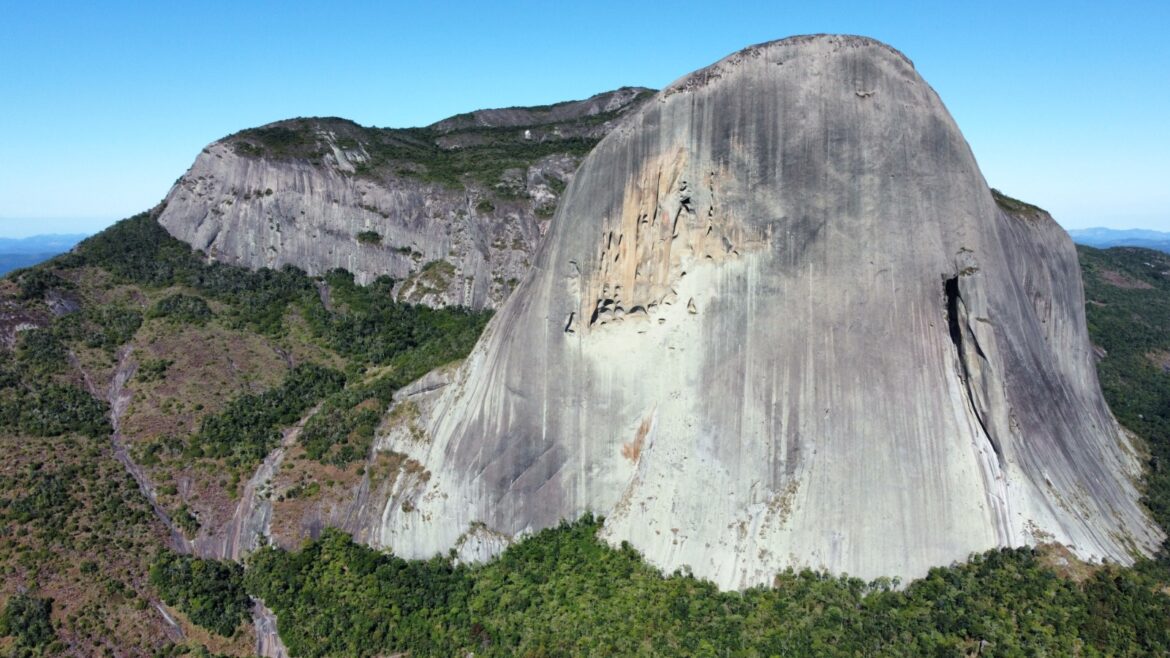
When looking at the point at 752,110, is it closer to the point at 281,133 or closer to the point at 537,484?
the point at 537,484

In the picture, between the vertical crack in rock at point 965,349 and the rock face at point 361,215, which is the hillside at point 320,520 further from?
the rock face at point 361,215

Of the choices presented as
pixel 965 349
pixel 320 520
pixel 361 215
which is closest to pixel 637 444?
pixel 965 349

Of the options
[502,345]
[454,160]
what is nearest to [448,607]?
[502,345]

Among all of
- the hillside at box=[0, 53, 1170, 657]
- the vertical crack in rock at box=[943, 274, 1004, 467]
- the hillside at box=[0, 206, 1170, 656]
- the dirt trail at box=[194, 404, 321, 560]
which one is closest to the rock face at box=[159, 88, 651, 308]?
the hillside at box=[0, 53, 1170, 657]

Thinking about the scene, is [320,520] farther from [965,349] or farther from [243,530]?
[965,349]

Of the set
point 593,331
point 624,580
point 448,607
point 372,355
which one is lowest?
point 448,607

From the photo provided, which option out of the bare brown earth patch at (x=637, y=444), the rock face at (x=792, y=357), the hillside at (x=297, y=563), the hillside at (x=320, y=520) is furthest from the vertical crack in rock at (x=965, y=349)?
the bare brown earth patch at (x=637, y=444)
